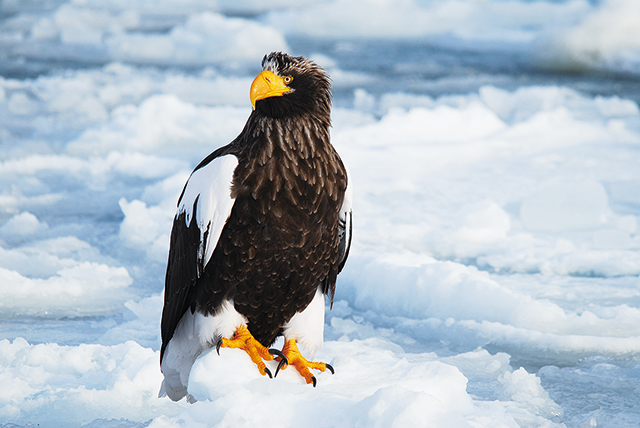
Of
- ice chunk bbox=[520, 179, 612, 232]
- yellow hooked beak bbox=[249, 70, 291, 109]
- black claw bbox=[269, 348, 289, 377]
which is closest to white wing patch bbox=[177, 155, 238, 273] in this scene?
yellow hooked beak bbox=[249, 70, 291, 109]

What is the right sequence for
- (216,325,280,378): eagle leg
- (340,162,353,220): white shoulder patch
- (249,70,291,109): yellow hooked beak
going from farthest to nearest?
(340,162,353,220): white shoulder patch < (216,325,280,378): eagle leg < (249,70,291,109): yellow hooked beak

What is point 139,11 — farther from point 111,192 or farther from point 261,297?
point 261,297

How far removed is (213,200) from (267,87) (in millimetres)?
467

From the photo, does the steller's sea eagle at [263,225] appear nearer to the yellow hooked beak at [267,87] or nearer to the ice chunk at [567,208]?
the yellow hooked beak at [267,87]

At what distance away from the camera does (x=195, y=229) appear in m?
2.65

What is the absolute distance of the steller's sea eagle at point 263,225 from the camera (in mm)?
2510

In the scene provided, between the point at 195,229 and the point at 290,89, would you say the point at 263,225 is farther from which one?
the point at 290,89

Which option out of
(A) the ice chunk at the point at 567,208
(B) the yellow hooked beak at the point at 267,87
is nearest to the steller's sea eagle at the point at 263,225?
(B) the yellow hooked beak at the point at 267,87

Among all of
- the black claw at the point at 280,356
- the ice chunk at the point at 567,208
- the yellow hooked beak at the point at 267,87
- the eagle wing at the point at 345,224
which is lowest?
the black claw at the point at 280,356

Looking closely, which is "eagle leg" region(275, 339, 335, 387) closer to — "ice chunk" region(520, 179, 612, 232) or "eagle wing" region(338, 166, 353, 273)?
"eagle wing" region(338, 166, 353, 273)

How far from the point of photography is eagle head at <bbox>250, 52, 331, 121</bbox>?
2.54 meters

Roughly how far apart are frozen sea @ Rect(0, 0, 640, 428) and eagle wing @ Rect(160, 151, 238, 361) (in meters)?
0.29

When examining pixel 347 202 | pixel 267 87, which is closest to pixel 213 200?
pixel 267 87

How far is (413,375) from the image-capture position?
8.55 feet
